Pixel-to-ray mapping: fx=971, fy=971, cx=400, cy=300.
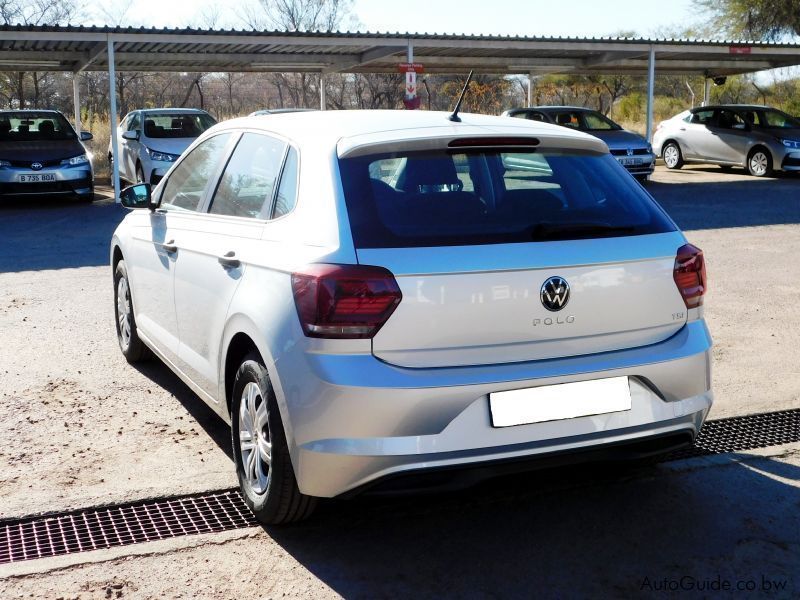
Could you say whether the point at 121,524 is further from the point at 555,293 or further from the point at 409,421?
the point at 555,293

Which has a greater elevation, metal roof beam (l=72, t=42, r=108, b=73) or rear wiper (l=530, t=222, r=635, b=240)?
metal roof beam (l=72, t=42, r=108, b=73)

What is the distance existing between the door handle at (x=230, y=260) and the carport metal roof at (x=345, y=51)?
15.1 metres

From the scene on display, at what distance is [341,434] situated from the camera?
329 cm

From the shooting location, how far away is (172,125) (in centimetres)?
1861

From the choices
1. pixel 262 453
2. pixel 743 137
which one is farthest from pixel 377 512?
pixel 743 137

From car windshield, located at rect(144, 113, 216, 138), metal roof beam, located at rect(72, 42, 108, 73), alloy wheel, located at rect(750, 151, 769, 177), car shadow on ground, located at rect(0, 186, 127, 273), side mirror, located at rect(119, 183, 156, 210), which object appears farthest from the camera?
alloy wheel, located at rect(750, 151, 769, 177)

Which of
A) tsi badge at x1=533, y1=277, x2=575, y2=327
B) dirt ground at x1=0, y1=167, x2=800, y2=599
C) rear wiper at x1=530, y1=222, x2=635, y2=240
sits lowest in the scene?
dirt ground at x1=0, y1=167, x2=800, y2=599

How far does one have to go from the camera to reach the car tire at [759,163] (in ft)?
72.4

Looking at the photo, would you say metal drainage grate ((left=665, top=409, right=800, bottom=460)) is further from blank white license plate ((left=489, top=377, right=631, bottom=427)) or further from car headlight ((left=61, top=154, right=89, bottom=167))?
car headlight ((left=61, top=154, right=89, bottom=167))

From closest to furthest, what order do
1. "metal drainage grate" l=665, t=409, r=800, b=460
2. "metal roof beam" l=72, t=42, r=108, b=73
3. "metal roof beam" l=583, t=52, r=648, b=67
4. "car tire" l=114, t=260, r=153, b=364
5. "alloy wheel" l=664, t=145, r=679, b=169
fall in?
"metal drainage grate" l=665, t=409, r=800, b=460, "car tire" l=114, t=260, r=153, b=364, "metal roof beam" l=72, t=42, r=108, b=73, "metal roof beam" l=583, t=52, r=648, b=67, "alloy wheel" l=664, t=145, r=679, b=169

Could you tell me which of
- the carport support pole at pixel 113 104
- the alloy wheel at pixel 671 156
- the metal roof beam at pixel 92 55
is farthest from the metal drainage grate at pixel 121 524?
the alloy wheel at pixel 671 156

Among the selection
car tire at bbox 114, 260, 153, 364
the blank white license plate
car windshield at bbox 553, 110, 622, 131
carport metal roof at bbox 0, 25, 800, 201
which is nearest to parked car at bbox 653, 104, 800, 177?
carport metal roof at bbox 0, 25, 800, 201

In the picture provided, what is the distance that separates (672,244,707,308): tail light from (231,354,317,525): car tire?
1610mm

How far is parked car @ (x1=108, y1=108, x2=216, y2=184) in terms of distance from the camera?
691 inches
